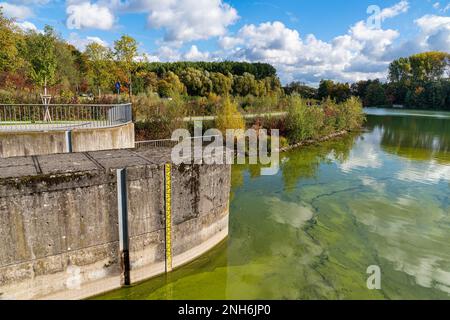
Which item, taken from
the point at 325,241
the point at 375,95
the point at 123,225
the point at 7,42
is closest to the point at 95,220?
the point at 123,225

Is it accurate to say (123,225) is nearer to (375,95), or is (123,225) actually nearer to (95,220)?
(95,220)

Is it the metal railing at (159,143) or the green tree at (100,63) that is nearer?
the metal railing at (159,143)

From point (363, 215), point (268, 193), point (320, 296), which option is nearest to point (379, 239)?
point (363, 215)

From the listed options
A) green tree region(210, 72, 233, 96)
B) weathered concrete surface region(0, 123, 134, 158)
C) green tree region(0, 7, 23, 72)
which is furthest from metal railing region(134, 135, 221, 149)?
green tree region(210, 72, 233, 96)

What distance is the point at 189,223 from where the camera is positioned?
6.98 m

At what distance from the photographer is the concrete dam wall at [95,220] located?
502 cm

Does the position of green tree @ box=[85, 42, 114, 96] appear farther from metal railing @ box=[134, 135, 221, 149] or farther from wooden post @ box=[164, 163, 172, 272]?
wooden post @ box=[164, 163, 172, 272]

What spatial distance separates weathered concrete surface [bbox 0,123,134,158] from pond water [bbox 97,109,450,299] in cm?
475

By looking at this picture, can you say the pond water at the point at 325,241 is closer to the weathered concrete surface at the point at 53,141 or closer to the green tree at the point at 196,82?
the weathered concrete surface at the point at 53,141

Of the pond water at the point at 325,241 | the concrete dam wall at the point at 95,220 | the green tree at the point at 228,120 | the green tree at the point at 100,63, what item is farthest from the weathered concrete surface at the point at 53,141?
the green tree at the point at 100,63

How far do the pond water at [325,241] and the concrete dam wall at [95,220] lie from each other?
0.59 metres

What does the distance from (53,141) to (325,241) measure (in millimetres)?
8196

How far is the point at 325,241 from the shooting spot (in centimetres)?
874

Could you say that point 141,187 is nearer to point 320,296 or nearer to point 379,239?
Result: point 320,296
